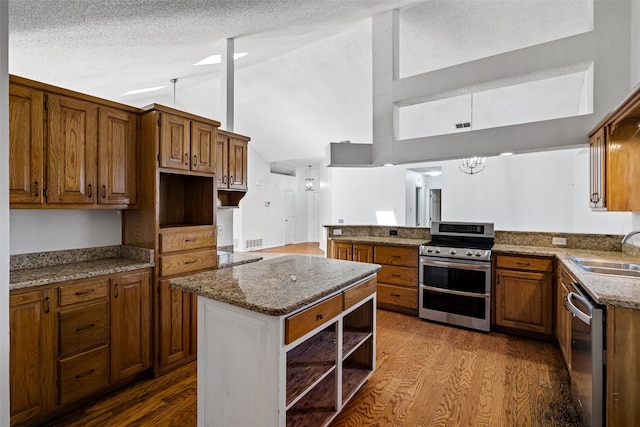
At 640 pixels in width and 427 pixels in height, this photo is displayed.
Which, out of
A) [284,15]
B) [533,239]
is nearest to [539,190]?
[533,239]

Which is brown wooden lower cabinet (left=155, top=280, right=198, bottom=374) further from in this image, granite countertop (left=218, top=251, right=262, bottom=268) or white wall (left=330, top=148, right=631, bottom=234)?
white wall (left=330, top=148, right=631, bottom=234)

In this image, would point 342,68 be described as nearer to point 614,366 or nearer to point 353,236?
point 353,236

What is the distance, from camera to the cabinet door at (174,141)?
2.51 meters

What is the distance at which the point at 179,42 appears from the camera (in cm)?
315

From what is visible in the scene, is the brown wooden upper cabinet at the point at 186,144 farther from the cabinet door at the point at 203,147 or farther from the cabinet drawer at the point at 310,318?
the cabinet drawer at the point at 310,318

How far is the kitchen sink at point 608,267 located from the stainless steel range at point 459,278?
2.81 ft

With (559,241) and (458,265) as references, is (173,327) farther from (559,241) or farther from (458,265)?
(559,241)

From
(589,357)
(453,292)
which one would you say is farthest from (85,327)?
(453,292)

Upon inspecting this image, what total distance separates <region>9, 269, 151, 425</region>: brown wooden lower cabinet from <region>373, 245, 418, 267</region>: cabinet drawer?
8.72ft

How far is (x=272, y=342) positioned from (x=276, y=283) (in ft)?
1.43

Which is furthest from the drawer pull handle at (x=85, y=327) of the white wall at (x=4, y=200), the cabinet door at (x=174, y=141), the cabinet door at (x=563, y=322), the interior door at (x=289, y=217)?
the interior door at (x=289, y=217)

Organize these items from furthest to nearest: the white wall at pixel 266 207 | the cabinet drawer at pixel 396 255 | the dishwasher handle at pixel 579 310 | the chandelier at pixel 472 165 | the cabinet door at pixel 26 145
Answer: the white wall at pixel 266 207, the chandelier at pixel 472 165, the cabinet drawer at pixel 396 255, the cabinet door at pixel 26 145, the dishwasher handle at pixel 579 310

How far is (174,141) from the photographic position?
2.59 metres

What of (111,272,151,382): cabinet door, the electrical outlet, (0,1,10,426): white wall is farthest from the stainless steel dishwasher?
(111,272,151,382): cabinet door
